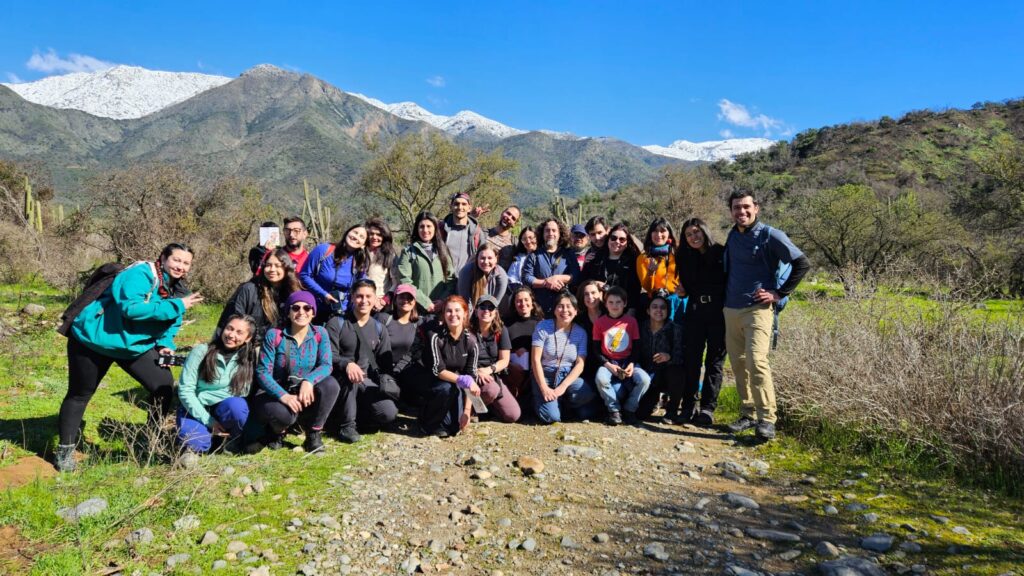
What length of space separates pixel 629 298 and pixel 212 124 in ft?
543

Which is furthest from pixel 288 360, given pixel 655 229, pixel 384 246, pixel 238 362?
pixel 655 229

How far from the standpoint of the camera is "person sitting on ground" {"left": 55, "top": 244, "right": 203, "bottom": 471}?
4180 mm

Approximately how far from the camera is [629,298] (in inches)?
244

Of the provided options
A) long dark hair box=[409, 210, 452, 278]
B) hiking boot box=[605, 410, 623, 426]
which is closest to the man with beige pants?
hiking boot box=[605, 410, 623, 426]

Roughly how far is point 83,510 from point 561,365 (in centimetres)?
382

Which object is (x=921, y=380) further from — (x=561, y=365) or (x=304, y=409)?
(x=304, y=409)

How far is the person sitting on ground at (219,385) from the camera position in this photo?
4.45 metres

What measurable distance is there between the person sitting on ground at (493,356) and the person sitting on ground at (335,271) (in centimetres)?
142

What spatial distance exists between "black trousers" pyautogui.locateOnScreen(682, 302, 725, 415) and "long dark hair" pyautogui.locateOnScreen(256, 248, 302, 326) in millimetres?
3874

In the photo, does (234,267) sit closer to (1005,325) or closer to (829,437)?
(829,437)

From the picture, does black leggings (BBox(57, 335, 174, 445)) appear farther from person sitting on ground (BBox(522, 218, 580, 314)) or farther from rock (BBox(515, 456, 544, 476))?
person sitting on ground (BBox(522, 218, 580, 314))

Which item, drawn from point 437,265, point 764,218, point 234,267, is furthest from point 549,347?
point 764,218

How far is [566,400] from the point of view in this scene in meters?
5.69

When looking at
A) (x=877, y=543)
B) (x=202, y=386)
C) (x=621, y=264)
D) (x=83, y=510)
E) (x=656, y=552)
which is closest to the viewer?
(x=656, y=552)
